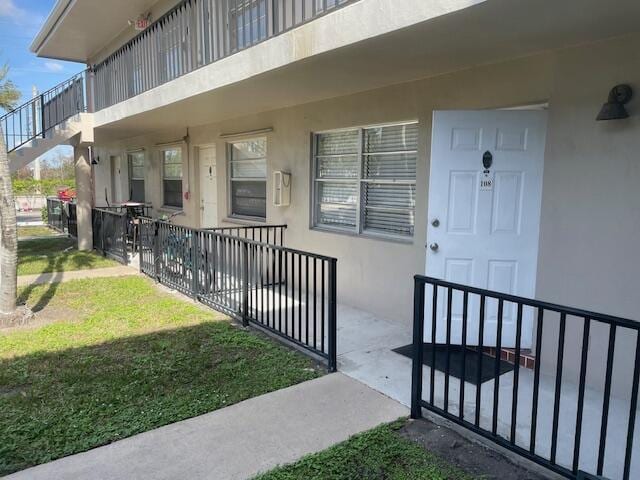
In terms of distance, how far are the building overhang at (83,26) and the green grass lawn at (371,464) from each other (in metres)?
9.12

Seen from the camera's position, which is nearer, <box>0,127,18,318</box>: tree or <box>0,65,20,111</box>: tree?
<box>0,127,18,318</box>: tree

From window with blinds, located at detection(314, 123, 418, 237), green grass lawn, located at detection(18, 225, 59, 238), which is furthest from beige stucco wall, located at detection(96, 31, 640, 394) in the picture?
green grass lawn, located at detection(18, 225, 59, 238)

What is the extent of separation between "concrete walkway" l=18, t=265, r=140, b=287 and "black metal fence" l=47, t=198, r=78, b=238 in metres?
4.06

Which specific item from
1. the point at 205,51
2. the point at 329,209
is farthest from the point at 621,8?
the point at 205,51

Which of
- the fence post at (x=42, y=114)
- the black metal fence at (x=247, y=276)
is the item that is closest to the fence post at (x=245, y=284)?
the black metal fence at (x=247, y=276)

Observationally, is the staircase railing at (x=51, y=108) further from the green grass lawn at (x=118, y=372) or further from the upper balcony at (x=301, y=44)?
the green grass lawn at (x=118, y=372)

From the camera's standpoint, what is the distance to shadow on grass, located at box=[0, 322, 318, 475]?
294cm

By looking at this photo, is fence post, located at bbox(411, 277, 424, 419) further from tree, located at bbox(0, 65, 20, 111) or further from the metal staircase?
tree, located at bbox(0, 65, 20, 111)

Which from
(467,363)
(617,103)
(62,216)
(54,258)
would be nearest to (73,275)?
(54,258)

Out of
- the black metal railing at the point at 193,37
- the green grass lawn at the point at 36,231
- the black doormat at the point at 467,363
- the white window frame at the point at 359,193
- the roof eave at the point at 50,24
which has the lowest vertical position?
the black doormat at the point at 467,363


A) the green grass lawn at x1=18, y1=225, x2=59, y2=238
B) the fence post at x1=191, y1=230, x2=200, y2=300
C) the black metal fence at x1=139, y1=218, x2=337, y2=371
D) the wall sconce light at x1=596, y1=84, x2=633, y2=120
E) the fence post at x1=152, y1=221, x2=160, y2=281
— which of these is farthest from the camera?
the green grass lawn at x1=18, y1=225, x2=59, y2=238

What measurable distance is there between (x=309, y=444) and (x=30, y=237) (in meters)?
12.8

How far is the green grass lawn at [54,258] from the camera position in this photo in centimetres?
825

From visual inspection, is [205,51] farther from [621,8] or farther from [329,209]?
[621,8]
